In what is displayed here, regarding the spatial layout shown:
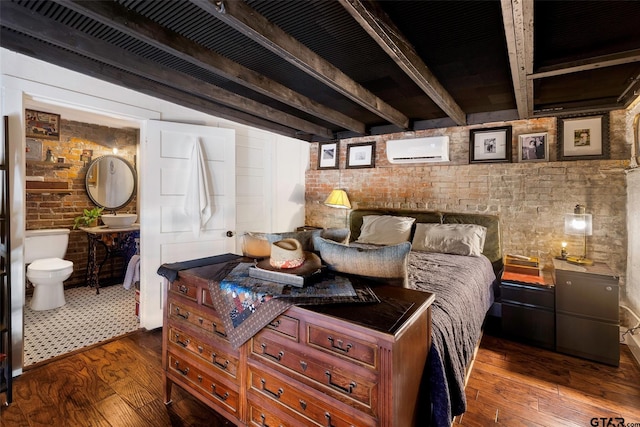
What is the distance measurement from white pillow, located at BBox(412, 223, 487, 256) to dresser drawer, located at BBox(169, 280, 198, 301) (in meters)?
2.47

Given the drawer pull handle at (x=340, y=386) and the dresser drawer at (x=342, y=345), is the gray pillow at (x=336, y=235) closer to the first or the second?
the dresser drawer at (x=342, y=345)

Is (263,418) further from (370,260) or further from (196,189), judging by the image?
(196,189)

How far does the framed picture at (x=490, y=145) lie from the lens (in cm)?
332

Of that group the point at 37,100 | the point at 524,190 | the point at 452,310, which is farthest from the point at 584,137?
the point at 37,100

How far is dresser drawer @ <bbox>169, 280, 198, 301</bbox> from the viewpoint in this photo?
5.43 feet

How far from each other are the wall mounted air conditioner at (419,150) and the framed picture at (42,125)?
4.13 metres

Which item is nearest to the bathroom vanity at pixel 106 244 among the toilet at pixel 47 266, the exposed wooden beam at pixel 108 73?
the toilet at pixel 47 266

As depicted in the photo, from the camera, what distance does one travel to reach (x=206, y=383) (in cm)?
163

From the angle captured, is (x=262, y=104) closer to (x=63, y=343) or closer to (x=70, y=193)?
(x=63, y=343)

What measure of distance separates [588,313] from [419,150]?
234cm

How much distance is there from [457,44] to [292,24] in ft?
3.47

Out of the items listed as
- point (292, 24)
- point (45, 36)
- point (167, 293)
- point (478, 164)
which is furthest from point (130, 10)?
point (478, 164)

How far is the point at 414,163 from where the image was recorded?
3.90m

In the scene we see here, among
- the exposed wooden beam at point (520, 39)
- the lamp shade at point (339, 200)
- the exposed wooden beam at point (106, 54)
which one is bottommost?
the lamp shade at point (339, 200)
